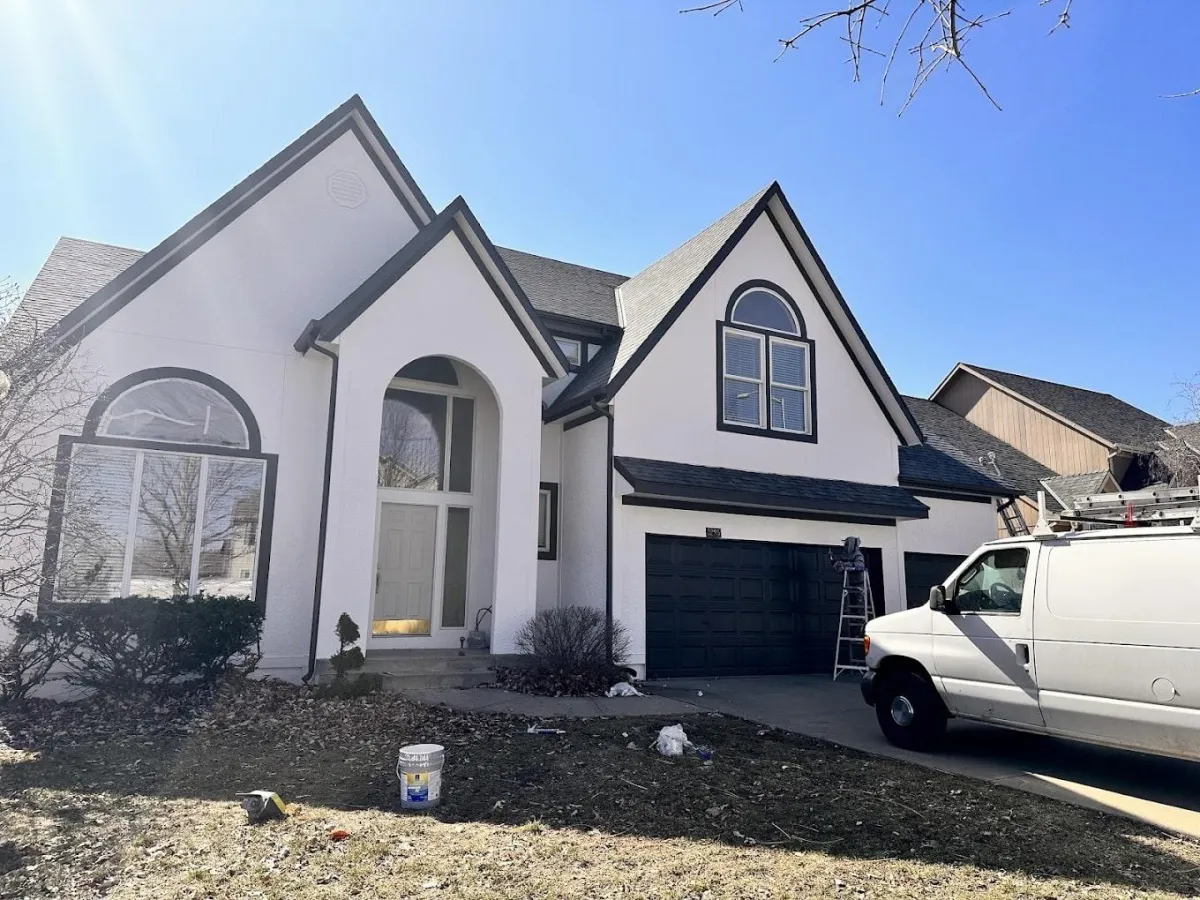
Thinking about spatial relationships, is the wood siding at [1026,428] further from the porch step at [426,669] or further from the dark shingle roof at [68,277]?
the dark shingle roof at [68,277]

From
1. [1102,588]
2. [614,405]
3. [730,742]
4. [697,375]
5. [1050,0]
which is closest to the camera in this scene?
[1050,0]

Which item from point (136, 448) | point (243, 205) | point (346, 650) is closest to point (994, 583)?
point (346, 650)

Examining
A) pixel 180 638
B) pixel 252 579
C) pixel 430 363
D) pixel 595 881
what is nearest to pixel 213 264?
pixel 430 363

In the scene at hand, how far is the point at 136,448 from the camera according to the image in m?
10.0

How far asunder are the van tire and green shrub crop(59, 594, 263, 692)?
6.93 m

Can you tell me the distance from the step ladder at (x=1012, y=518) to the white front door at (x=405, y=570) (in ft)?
39.6

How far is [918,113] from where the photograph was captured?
171 inches

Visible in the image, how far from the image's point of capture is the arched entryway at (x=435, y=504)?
1167 cm

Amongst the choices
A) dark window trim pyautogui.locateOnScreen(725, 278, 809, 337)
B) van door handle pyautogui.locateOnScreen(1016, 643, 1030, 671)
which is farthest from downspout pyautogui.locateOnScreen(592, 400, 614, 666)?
van door handle pyautogui.locateOnScreen(1016, 643, 1030, 671)

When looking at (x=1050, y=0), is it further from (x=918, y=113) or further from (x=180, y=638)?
(x=180, y=638)

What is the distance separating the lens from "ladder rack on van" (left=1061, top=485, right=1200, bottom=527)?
261 inches

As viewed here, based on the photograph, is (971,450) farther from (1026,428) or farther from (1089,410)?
(1089,410)

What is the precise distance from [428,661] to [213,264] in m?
6.08

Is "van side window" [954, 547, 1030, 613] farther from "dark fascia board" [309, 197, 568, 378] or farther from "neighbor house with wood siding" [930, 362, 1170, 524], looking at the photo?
"neighbor house with wood siding" [930, 362, 1170, 524]
